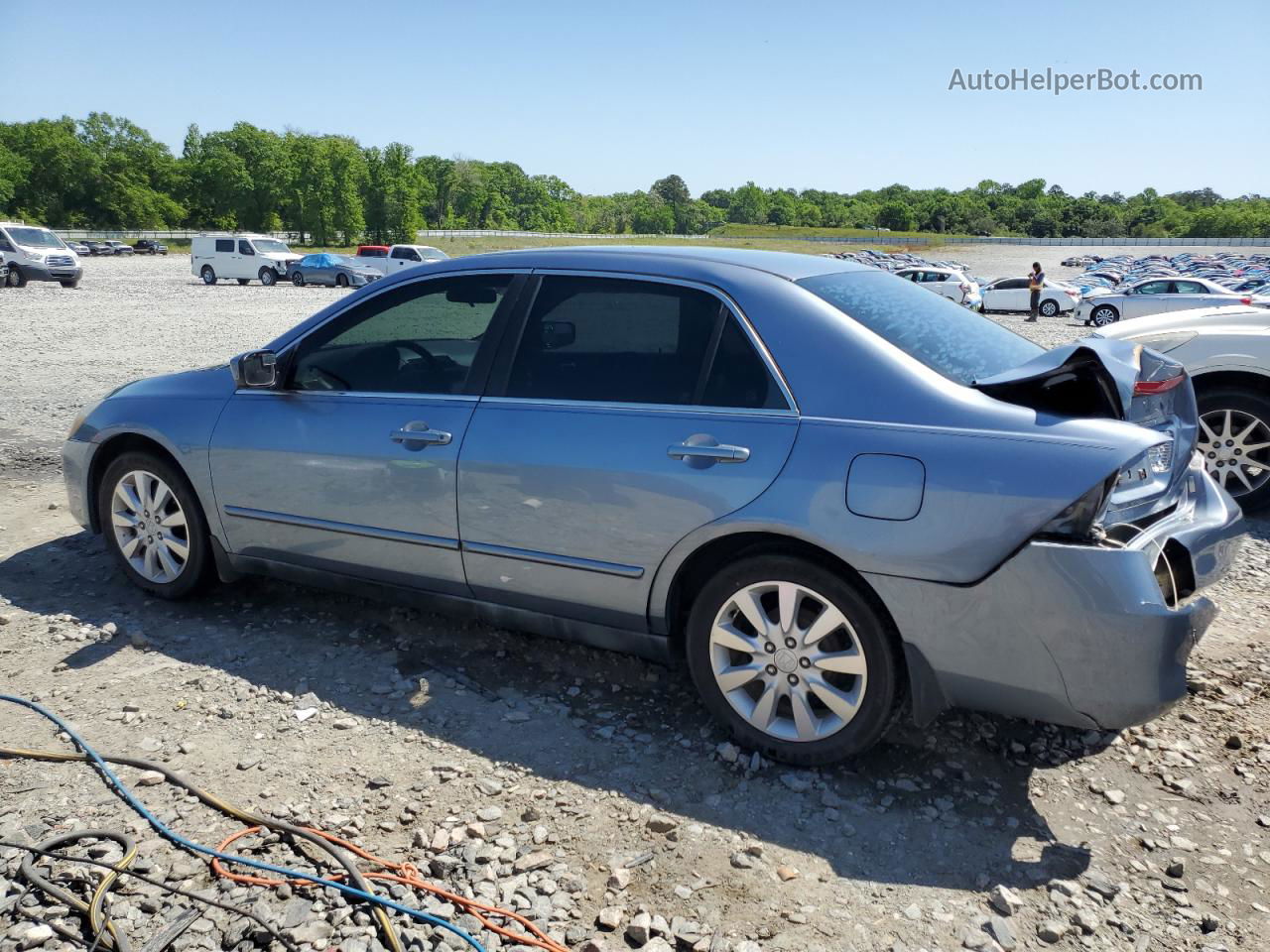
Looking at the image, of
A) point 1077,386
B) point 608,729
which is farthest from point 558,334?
point 1077,386

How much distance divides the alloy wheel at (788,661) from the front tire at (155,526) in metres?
2.64

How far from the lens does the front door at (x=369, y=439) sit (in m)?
3.79

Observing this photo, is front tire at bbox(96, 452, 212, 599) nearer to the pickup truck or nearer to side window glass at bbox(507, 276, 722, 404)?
side window glass at bbox(507, 276, 722, 404)

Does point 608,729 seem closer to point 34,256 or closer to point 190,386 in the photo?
point 190,386

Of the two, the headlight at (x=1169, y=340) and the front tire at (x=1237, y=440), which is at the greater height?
the headlight at (x=1169, y=340)

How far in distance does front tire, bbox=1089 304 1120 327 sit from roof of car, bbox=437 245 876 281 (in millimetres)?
26778

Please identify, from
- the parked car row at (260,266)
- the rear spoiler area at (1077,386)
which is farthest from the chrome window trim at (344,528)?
the parked car row at (260,266)

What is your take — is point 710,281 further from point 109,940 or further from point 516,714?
point 109,940

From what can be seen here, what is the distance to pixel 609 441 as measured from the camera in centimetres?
338

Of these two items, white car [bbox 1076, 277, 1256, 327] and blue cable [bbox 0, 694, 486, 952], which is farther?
white car [bbox 1076, 277, 1256, 327]

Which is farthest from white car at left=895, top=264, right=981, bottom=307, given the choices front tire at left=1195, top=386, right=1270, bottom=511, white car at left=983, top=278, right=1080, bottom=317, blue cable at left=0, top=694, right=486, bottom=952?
blue cable at left=0, top=694, right=486, bottom=952

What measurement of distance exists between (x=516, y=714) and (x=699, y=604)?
0.86 m

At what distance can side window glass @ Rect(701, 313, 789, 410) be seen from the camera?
3.20 meters

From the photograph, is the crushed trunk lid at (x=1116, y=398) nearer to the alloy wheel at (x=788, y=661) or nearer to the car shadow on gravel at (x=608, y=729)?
the alloy wheel at (x=788, y=661)
